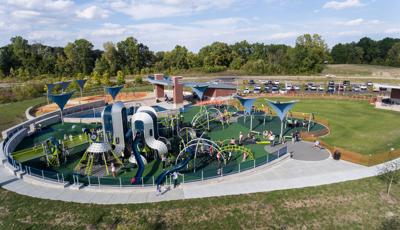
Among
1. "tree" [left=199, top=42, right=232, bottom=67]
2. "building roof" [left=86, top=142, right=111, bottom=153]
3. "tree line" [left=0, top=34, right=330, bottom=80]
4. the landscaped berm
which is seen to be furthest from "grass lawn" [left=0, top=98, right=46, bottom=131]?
"tree" [left=199, top=42, right=232, bottom=67]

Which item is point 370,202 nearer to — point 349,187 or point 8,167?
point 349,187

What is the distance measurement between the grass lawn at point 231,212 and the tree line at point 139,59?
78106 millimetres

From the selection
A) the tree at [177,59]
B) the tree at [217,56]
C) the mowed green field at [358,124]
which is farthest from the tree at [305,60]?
the mowed green field at [358,124]

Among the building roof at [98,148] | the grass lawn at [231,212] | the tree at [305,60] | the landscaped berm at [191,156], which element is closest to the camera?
the grass lawn at [231,212]

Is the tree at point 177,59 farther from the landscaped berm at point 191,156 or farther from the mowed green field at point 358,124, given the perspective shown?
the landscaped berm at point 191,156

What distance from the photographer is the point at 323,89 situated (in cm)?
6506

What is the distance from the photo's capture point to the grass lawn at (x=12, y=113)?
38616mm

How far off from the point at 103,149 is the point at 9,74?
10087cm

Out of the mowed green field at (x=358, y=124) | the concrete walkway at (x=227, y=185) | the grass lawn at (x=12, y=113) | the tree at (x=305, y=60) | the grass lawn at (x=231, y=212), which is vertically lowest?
the grass lawn at (x=231, y=212)

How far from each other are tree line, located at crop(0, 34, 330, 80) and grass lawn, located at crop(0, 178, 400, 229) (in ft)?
256

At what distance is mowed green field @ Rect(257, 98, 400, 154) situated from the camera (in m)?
27.7

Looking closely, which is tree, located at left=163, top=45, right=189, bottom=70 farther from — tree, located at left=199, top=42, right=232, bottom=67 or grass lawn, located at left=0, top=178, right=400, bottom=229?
grass lawn, located at left=0, top=178, right=400, bottom=229

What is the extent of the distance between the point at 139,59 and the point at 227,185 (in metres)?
100

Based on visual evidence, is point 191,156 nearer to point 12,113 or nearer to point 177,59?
point 12,113
